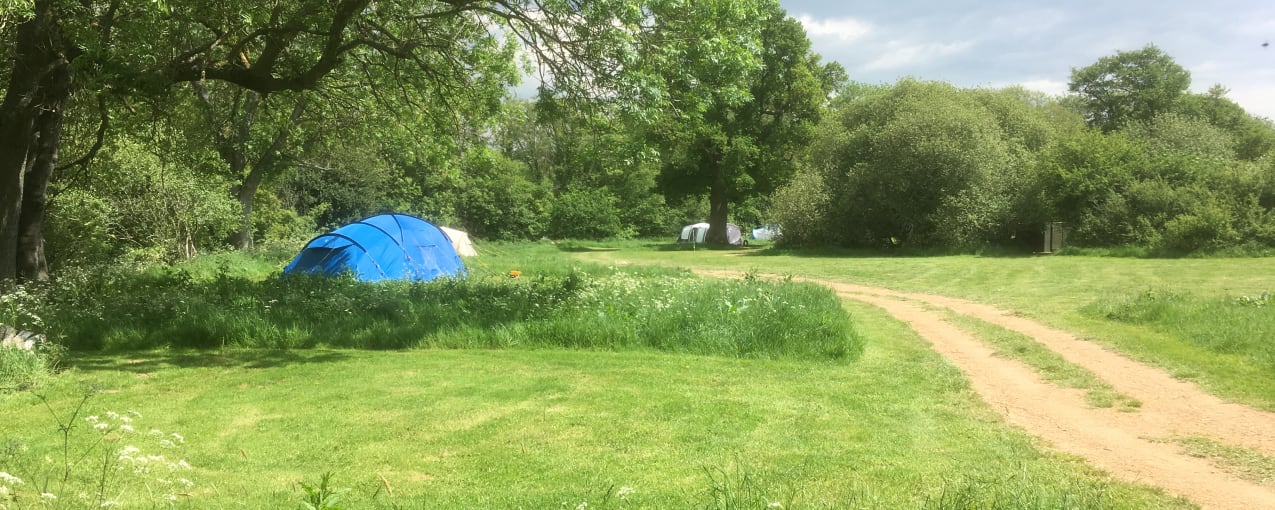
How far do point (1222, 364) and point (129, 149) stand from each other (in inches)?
832

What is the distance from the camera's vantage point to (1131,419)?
6215mm

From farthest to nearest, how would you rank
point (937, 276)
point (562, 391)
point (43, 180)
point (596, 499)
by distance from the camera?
point (937, 276) → point (43, 180) → point (562, 391) → point (596, 499)

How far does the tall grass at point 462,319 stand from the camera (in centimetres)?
911

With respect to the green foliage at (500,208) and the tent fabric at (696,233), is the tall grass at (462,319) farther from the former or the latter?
the tent fabric at (696,233)

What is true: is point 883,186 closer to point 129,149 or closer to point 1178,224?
point 1178,224

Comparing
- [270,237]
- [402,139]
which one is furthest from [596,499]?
[270,237]

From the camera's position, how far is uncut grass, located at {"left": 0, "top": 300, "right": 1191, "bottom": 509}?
4.13m

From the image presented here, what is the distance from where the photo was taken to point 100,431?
207 inches

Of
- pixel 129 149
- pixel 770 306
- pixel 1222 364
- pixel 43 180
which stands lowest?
pixel 1222 364

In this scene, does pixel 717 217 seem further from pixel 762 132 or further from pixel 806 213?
pixel 806 213

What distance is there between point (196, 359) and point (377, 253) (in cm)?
706

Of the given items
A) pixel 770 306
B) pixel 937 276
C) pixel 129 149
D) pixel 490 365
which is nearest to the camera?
pixel 490 365

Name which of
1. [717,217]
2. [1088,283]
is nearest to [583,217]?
[717,217]

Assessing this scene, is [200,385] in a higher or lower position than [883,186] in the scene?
lower
